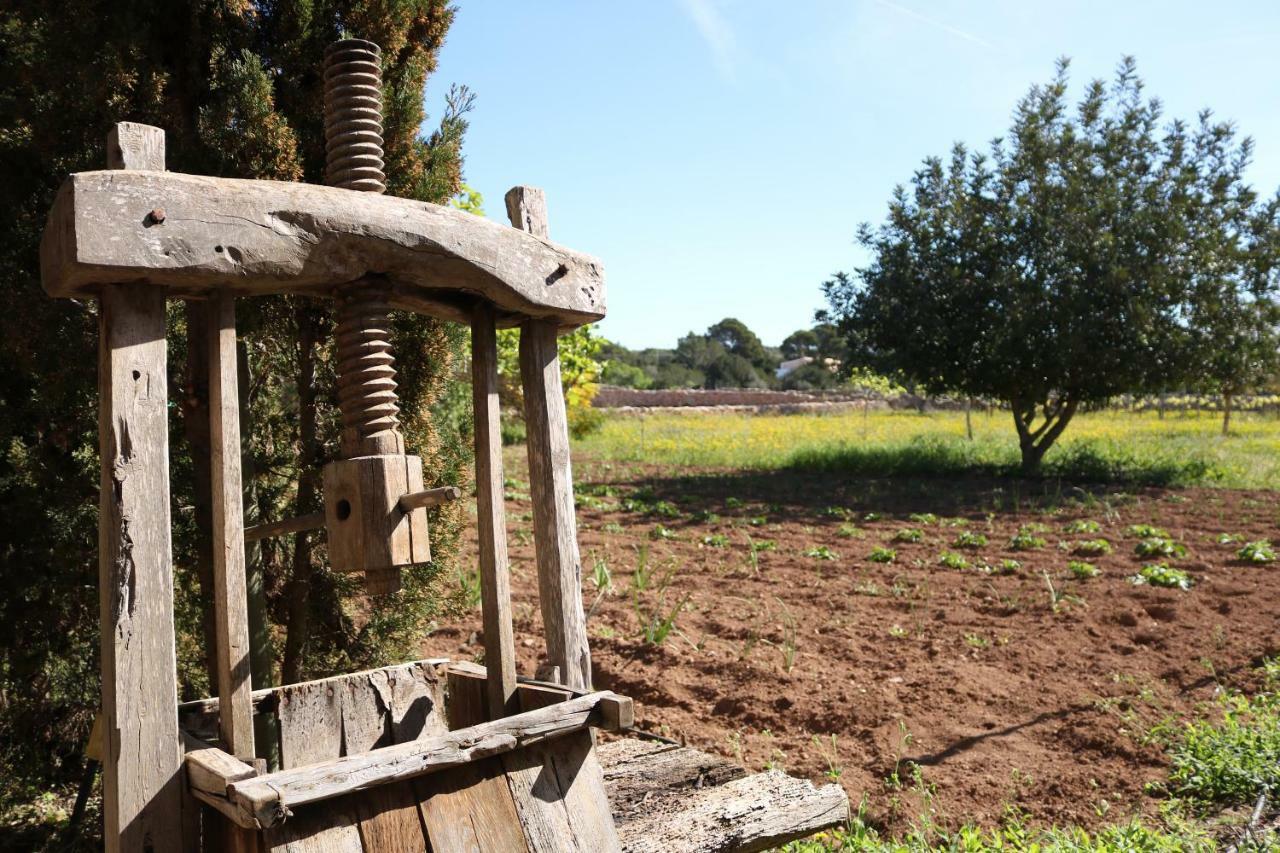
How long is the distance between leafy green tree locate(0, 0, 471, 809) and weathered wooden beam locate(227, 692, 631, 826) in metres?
1.70

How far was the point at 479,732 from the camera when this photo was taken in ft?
7.86

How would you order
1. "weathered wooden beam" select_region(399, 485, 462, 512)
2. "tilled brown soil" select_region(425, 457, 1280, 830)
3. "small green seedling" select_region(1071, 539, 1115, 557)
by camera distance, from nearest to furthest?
1. "weathered wooden beam" select_region(399, 485, 462, 512)
2. "tilled brown soil" select_region(425, 457, 1280, 830)
3. "small green seedling" select_region(1071, 539, 1115, 557)

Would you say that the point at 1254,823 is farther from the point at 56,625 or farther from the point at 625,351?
the point at 625,351

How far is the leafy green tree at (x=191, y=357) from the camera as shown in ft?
11.7

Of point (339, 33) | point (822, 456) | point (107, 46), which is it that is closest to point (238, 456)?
point (107, 46)

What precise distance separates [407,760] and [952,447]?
57.2 ft

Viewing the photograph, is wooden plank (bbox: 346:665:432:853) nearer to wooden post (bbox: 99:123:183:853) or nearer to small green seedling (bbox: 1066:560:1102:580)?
wooden post (bbox: 99:123:183:853)

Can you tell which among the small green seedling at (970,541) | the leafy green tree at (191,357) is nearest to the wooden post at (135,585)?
the leafy green tree at (191,357)

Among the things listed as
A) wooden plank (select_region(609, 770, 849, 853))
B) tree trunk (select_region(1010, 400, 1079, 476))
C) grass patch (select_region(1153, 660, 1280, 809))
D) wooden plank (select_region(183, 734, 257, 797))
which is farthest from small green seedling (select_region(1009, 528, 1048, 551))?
wooden plank (select_region(183, 734, 257, 797))

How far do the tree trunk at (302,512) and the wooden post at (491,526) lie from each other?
4.78 feet

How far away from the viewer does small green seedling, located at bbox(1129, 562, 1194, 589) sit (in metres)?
7.95

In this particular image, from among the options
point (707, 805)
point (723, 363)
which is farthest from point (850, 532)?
point (723, 363)

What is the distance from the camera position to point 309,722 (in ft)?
9.84

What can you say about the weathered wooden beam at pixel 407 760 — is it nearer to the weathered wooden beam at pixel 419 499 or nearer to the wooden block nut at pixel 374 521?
the wooden block nut at pixel 374 521
